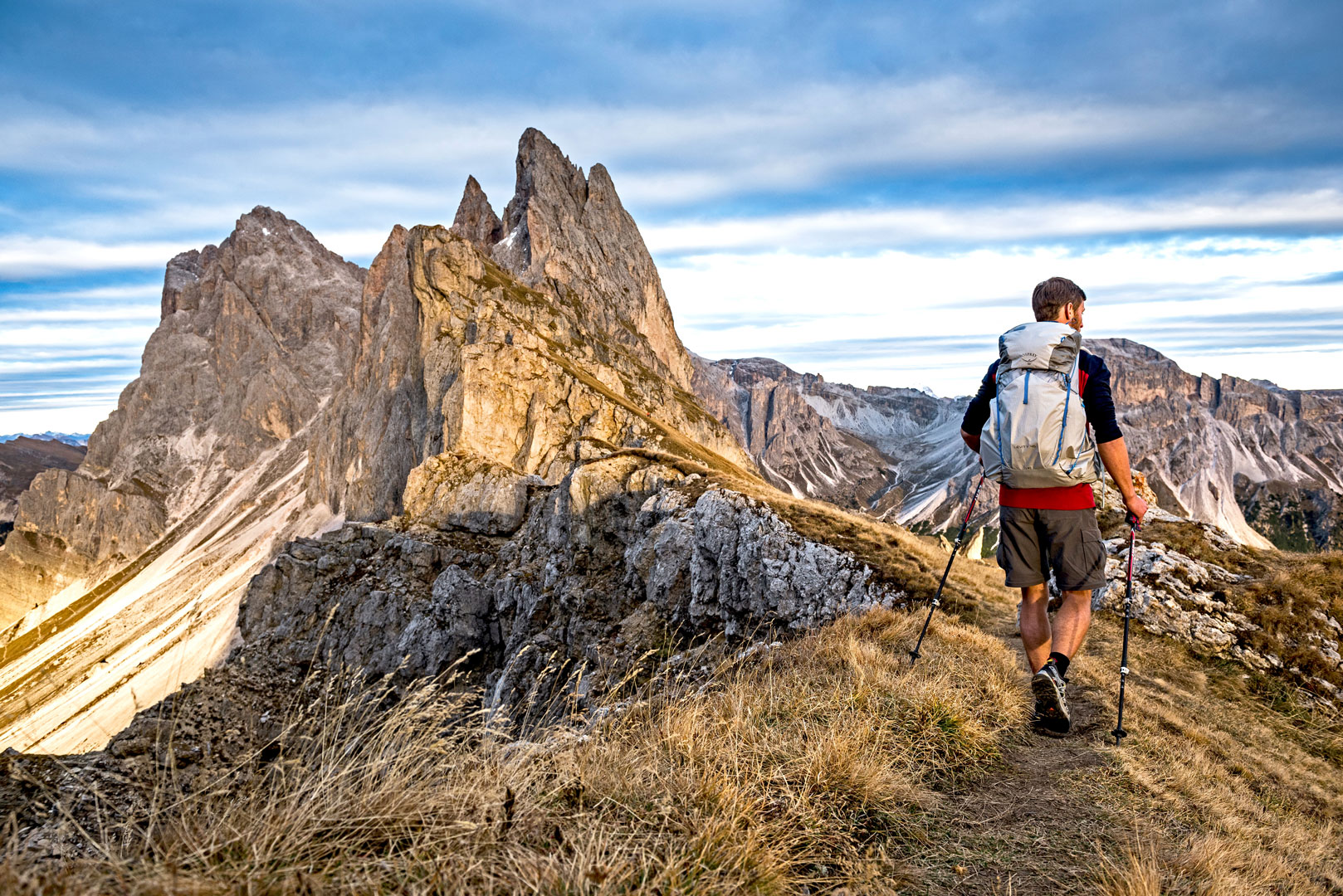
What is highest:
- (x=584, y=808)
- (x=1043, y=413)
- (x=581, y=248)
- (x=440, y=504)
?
(x=581, y=248)

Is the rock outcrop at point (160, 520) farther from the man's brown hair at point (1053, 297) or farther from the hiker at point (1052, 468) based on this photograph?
the man's brown hair at point (1053, 297)

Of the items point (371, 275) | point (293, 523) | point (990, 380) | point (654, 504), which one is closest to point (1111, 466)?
point (990, 380)

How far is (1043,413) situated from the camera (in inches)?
244

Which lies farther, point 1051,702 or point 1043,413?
point 1051,702

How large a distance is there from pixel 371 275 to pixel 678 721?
162 metres

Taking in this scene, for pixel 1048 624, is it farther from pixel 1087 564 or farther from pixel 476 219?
pixel 476 219

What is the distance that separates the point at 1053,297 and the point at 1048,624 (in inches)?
135

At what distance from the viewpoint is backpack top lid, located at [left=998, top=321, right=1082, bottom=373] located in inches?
249

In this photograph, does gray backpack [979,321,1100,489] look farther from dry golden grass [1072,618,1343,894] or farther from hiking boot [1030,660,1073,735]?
dry golden grass [1072,618,1343,894]

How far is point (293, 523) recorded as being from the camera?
12950 centimetres

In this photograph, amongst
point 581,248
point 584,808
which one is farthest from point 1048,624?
point 581,248

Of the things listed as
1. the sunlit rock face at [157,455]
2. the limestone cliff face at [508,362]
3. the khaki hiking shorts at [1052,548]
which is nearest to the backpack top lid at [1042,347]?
the khaki hiking shorts at [1052,548]

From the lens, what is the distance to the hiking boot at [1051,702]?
260 inches

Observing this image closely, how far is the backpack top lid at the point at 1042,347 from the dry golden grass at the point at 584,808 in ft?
11.2
